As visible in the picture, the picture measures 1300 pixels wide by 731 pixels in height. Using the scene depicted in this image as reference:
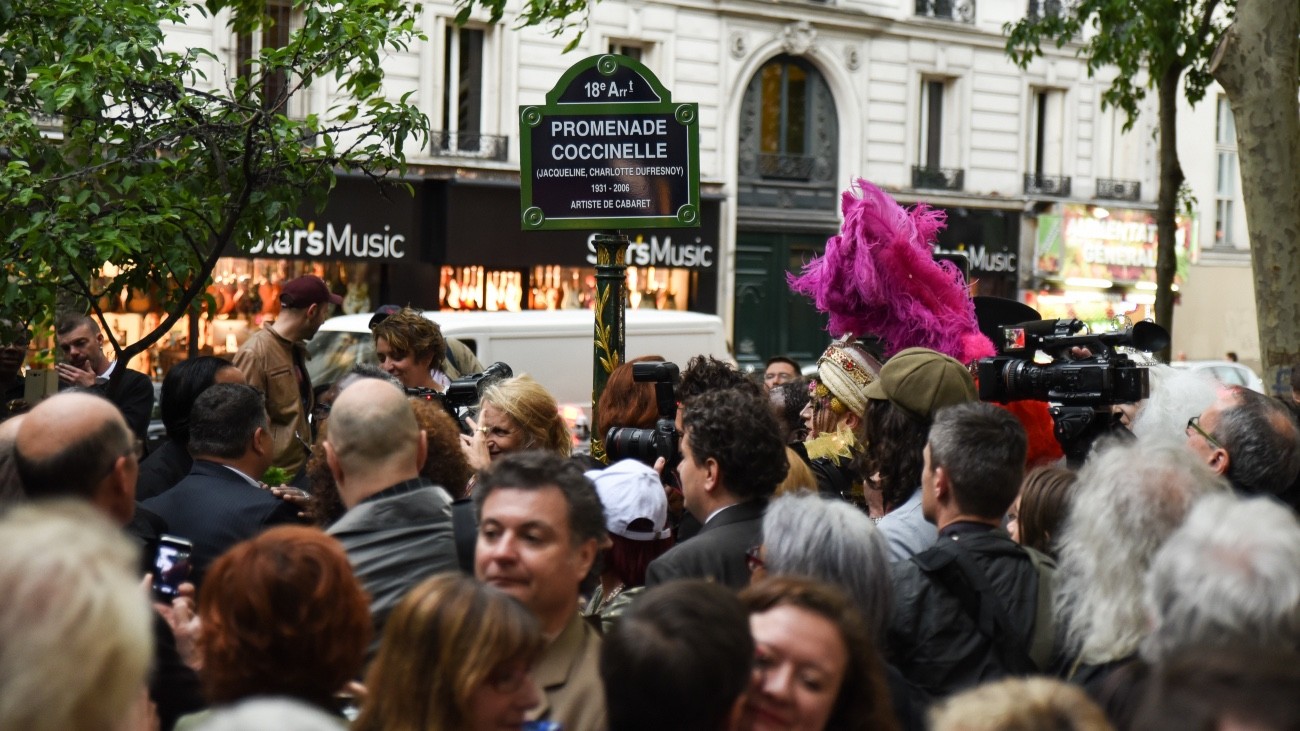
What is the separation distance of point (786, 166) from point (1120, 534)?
23243 mm

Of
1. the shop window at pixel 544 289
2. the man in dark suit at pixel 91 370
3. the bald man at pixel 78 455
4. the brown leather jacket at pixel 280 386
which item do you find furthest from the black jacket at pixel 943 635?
the shop window at pixel 544 289

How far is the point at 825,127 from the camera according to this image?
26.7 meters

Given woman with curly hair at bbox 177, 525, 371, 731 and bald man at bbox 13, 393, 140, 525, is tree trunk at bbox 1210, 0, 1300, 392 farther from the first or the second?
woman with curly hair at bbox 177, 525, 371, 731

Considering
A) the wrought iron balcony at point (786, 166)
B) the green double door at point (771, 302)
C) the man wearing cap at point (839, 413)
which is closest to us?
the man wearing cap at point (839, 413)

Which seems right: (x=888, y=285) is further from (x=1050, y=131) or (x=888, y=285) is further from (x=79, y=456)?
(x=1050, y=131)

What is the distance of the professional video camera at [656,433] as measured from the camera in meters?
5.43

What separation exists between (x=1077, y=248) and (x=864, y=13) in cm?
659

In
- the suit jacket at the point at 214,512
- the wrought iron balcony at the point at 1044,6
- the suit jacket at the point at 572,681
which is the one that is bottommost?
the suit jacket at the point at 572,681

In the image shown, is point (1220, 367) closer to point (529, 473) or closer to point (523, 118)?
point (523, 118)

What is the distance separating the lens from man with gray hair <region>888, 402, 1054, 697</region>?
386cm

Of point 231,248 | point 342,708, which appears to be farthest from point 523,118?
point 231,248

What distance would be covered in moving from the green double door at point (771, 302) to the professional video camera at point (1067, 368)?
65.7ft

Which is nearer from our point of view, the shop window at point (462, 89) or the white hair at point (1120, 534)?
the white hair at point (1120, 534)

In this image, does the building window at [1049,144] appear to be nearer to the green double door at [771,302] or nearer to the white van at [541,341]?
the green double door at [771,302]
